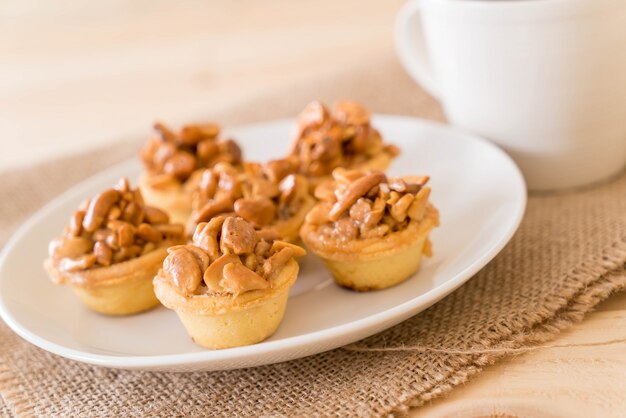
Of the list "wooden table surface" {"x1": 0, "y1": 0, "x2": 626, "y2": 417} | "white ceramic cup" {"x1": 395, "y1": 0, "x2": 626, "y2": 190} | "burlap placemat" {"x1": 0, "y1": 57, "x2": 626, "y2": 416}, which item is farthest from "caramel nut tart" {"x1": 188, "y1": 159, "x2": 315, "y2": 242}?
"wooden table surface" {"x1": 0, "y1": 0, "x2": 626, "y2": 417}

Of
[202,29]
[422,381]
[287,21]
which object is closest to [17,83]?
[202,29]

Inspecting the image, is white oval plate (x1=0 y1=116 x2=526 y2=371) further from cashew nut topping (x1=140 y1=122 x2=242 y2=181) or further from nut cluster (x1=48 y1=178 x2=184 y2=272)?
cashew nut topping (x1=140 y1=122 x2=242 y2=181)

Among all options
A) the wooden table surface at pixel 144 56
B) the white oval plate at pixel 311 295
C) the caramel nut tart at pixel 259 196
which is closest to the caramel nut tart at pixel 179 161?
the caramel nut tart at pixel 259 196

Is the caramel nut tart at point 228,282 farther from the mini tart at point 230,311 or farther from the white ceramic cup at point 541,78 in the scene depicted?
the white ceramic cup at point 541,78

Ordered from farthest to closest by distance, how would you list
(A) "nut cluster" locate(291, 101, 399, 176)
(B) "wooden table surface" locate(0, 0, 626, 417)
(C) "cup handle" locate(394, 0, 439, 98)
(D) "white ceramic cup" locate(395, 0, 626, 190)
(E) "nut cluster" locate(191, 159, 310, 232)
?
1. (B) "wooden table surface" locate(0, 0, 626, 417)
2. (C) "cup handle" locate(394, 0, 439, 98)
3. (A) "nut cluster" locate(291, 101, 399, 176)
4. (D) "white ceramic cup" locate(395, 0, 626, 190)
5. (E) "nut cluster" locate(191, 159, 310, 232)

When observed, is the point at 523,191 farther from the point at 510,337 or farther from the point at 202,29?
the point at 202,29
